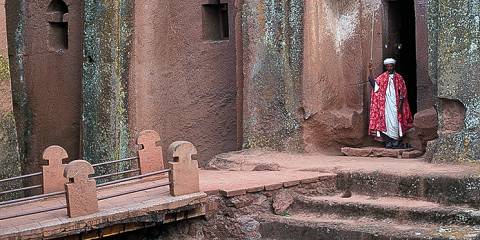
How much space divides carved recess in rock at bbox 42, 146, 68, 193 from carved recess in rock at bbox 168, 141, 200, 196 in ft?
4.36

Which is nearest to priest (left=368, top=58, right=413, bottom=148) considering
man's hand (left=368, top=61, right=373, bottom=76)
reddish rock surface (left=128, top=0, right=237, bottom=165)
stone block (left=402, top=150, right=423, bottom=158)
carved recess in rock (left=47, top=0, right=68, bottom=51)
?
man's hand (left=368, top=61, right=373, bottom=76)

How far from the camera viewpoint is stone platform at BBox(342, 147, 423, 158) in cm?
1220

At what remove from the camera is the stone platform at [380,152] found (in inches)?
480

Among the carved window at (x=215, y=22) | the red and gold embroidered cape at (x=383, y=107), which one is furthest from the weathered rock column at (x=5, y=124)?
the red and gold embroidered cape at (x=383, y=107)

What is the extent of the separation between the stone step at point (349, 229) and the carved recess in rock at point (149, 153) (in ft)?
5.28

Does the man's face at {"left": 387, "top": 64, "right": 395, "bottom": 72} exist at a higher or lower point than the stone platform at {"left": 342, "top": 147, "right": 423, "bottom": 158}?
higher

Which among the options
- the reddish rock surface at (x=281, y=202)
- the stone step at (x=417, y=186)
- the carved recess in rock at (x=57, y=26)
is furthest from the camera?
the carved recess in rock at (x=57, y=26)

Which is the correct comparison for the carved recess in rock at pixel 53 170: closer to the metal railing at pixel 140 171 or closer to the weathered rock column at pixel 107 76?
the metal railing at pixel 140 171

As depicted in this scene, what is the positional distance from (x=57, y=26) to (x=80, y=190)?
7.23m

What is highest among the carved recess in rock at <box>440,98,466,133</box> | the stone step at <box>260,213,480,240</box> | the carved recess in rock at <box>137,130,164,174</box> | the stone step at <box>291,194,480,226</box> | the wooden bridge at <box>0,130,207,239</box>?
the carved recess in rock at <box>440,98,466,133</box>

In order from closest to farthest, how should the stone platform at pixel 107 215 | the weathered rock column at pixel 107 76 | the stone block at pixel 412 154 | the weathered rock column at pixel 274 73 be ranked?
the stone platform at pixel 107 215 → the stone block at pixel 412 154 → the weathered rock column at pixel 274 73 → the weathered rock column at pixel 107 76

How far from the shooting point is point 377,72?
530 inches

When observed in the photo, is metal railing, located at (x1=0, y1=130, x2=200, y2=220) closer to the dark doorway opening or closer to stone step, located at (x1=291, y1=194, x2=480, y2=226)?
stone step, located at (x1=291, y1=194, x2=480, y2=226)

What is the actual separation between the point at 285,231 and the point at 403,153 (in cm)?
282
